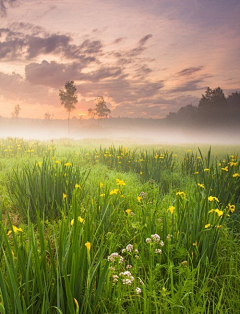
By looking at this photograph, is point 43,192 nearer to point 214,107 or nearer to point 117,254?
point 117,254

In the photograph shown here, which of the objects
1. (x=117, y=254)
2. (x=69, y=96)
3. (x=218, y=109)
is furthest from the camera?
(x=69, y=96)

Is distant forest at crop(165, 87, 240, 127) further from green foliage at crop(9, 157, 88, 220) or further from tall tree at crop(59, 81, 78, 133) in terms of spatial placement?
green foliage at crop(9, 157, 88, 220)

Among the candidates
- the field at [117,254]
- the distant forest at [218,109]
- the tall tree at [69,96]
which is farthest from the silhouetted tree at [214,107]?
the field at [117,254]

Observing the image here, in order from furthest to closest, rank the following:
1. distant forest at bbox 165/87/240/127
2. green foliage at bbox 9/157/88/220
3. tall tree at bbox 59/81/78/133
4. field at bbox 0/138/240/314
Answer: tall tree at bbox 59/81/78/133 → distant forest at bbox 165/87/240/127 → green foliage at bbox 9/157/88/220 → field at bbox 0/138/240/314

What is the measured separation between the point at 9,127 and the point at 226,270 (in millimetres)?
129206

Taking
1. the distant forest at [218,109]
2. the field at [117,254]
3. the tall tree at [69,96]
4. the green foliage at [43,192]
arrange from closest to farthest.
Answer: the field at [117,254] < the green foliage at [43,192] < the distant forest at [218,109] < the tall tree at [69,96]

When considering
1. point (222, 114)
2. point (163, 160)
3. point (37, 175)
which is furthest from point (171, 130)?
point (37, 175)

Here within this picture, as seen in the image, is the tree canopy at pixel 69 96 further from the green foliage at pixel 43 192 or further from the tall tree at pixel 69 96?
the green foliage at pixel 43 192

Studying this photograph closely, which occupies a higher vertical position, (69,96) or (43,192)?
(69,96)

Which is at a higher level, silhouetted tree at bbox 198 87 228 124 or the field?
silhouetted tree at bbox 198 87 228 124

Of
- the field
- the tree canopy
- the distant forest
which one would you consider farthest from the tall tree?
the field

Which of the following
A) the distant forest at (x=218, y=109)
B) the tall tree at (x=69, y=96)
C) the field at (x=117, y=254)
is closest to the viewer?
the field at (x=117, y=254)

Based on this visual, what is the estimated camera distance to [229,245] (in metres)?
2.90

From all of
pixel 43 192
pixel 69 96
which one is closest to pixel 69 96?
pixel 69 96
